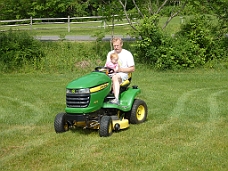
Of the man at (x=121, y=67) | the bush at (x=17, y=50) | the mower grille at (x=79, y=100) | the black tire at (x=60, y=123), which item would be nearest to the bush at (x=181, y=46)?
the bush at (x=17, y=50)

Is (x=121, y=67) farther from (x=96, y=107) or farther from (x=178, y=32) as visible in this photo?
(x=178, y=32)

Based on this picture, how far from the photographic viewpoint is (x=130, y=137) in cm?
790

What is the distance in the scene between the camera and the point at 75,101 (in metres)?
8.00

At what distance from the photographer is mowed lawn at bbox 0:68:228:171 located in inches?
255

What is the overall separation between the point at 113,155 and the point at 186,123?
2.57 metres

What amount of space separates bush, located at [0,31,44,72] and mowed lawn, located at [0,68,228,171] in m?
4.61

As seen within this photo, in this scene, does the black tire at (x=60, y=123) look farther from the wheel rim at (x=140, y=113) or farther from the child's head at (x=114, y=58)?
the wheel rim at (x=140, y=113)

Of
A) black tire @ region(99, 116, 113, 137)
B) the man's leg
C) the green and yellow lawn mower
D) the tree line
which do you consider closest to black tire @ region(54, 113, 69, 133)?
the green and yellow lawn mower

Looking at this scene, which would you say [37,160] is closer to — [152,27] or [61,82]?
[61,82]

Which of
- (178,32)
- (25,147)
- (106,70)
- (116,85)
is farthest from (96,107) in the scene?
(178,32)

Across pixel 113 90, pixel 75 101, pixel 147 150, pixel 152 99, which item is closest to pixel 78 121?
pixel 75 101

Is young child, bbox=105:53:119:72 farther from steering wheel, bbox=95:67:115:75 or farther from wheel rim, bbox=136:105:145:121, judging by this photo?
wheel rim, bbox=136:105:145:121

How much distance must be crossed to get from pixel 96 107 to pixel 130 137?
2.52 ft

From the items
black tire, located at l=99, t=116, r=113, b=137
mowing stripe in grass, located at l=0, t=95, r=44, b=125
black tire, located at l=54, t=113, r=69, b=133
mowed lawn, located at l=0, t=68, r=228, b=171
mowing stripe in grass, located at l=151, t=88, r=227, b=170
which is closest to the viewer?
mowed lawn, located at l=0, t=68, r=228, b=171
